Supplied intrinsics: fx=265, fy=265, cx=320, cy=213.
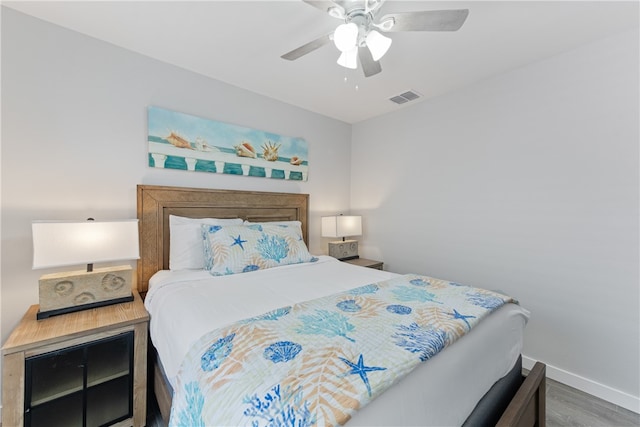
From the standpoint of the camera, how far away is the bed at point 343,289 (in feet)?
2.84

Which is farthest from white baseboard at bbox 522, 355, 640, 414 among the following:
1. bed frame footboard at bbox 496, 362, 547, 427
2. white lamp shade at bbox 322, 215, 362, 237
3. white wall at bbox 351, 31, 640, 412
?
white lamp shade at bbox 322, 215, 362, 237

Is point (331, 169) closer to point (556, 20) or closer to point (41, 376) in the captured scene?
point (556, 20)

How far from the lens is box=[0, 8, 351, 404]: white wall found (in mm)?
1712

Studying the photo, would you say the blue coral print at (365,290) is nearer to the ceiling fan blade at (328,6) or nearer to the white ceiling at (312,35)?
the ceiling fan blade at (328,6)

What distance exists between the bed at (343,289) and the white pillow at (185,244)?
0.11m

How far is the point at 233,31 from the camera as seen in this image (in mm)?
1896

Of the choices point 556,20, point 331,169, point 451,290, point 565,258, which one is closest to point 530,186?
point 565,258

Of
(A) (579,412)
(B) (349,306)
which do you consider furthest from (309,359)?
(A) (579,412)

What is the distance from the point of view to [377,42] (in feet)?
4.95

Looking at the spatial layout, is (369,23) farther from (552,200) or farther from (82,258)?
(82,258)

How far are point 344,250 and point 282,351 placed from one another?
2412 mm

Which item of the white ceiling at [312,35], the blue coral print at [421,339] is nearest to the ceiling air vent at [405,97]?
the white ceiling at [312,35]

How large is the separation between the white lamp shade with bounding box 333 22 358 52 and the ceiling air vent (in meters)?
1.59

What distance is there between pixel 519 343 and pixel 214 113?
115 inches
